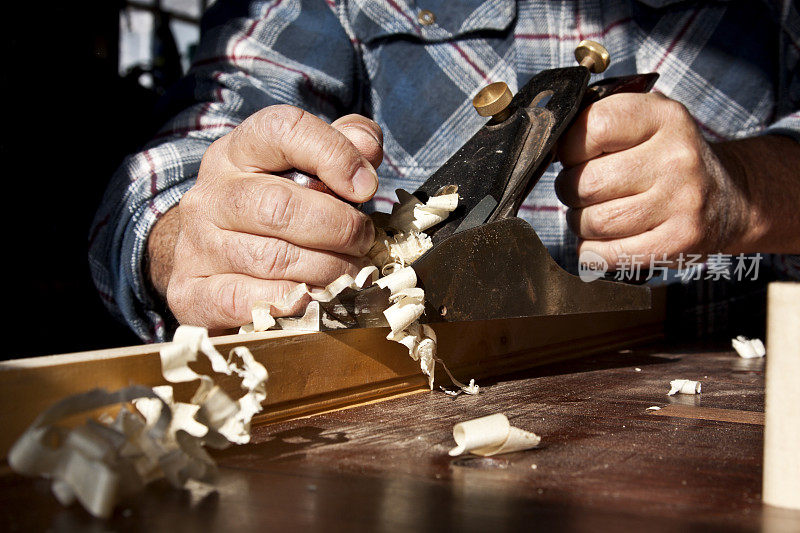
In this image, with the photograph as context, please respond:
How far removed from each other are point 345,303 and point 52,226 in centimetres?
157

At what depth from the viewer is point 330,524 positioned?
413 mm

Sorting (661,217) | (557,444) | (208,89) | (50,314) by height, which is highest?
(208,89)

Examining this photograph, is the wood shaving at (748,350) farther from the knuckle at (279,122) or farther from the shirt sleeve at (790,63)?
the knuckle at (279,122)

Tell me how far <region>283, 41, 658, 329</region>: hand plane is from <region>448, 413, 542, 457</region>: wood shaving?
0.23m

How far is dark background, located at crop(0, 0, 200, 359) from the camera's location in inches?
72.5

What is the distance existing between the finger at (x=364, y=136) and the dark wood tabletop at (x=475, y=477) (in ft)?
1.04

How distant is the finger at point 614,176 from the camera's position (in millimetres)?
1144

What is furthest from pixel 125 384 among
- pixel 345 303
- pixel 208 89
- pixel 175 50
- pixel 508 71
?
pixel 175 50

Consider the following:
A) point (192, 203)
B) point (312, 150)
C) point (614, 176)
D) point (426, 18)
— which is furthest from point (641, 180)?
point (426, 18)

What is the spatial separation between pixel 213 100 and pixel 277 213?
2.72ft

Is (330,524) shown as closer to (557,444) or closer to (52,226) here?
(557,444)

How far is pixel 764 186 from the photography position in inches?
52.1

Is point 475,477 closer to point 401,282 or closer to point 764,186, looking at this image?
point 401,282

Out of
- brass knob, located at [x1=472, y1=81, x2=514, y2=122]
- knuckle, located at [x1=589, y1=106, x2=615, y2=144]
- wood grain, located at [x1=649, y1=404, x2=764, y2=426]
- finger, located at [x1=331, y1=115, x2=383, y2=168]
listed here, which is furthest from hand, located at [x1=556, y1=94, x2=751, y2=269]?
wood grain, located at [x1=649, y1=404, x2=764, y2=426]
